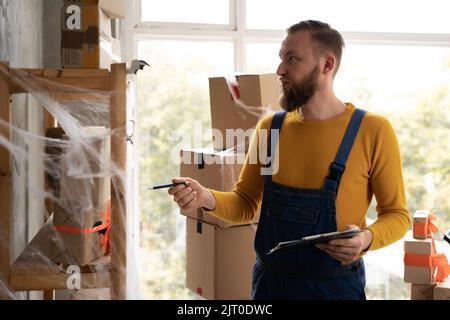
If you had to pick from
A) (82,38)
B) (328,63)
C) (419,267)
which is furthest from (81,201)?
(419,267)

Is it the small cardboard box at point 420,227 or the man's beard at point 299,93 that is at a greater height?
the man's beard at point 299,93

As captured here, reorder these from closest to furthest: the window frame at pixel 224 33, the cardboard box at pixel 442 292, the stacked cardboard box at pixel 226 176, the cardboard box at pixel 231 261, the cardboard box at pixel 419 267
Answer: the cardboard box at pixel 442 292 < the cardboard box at pixel 419 267 < the stacked cardboard box at pixel 226 176 < the cardboard box at pixel 231 261 < the window frame at pixel 224 33

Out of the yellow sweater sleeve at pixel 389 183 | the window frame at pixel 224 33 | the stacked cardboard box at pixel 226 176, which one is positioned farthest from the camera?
the window frame at pixel 224 33

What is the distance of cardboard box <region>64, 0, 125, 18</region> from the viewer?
176 centimetres

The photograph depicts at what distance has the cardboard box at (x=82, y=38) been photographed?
171cm

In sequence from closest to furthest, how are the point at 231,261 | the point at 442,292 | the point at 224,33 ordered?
the point at 442,292 → the point at 231,261 → the point at 224,33

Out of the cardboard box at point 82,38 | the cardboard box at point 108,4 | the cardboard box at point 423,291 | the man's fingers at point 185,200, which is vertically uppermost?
the cardboard box at point 108,4

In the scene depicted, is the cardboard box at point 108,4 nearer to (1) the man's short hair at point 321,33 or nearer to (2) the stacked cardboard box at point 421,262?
(1) the man's short hair at point 321,33

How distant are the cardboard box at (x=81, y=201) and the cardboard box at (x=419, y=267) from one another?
1.55m

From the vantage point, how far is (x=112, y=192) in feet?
5.43

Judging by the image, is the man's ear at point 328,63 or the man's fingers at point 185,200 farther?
the man's ear at point 328,63

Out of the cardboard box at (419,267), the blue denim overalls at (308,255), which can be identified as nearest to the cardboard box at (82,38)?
the blue denim overalls at (308,255)

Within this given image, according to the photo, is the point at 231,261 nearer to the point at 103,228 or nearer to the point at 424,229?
the point at 424,229

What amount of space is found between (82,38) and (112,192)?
0.47m
